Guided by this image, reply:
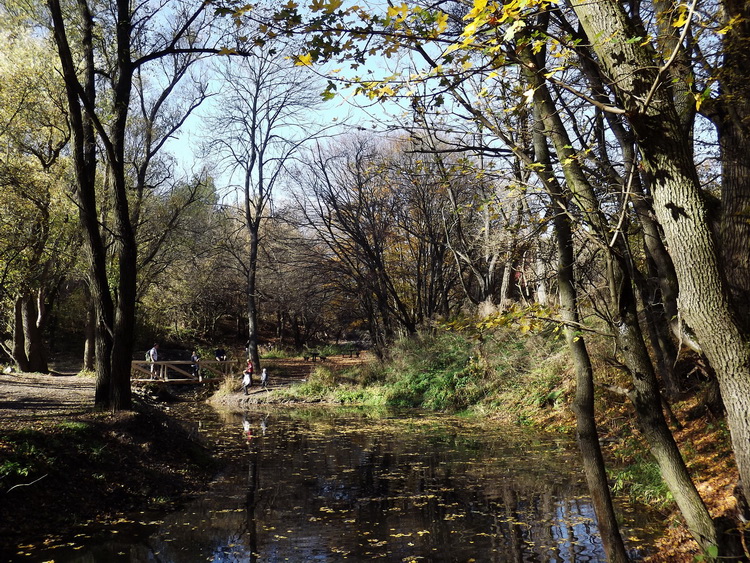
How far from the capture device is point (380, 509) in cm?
795

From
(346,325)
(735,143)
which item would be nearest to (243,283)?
(346,325)

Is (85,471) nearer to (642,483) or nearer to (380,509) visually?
(380,509)

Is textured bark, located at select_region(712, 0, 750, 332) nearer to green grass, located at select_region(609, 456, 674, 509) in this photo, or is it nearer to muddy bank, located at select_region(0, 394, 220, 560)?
green grass, located at select_region(609, 456, 674, 509)

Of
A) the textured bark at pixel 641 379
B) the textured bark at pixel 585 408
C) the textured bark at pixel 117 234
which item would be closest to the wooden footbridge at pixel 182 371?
the textured bark at pixel 117 234

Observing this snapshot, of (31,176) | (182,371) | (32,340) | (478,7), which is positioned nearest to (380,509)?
(478,7)

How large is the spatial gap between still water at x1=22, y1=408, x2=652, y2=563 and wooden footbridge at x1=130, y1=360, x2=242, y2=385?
506 inches

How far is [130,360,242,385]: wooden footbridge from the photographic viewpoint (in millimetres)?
25297

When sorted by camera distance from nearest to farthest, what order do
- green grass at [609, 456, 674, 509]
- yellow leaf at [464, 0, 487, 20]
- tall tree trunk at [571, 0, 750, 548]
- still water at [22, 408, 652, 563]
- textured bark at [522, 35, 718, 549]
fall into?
1. yellow leaf at [464, 0, 487, 20]
2. tall tree trunk at [571, 0, 750, 548]
3. textured bark at [522, 35, 718, 549]
4. still water at [22, 408, 652, 563]
5. green grass at [609, 456, 674, 509]

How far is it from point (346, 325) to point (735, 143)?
3413cm

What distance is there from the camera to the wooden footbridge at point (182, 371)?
83.0 feet

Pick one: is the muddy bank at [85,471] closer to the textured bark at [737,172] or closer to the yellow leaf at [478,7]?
the yellow leaf at [478,7]

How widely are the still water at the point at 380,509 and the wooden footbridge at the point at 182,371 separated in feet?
42.2

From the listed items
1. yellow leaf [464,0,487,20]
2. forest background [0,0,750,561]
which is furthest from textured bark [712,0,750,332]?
yellow leaf [464,0,487,20]

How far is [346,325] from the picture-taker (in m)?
40.0
